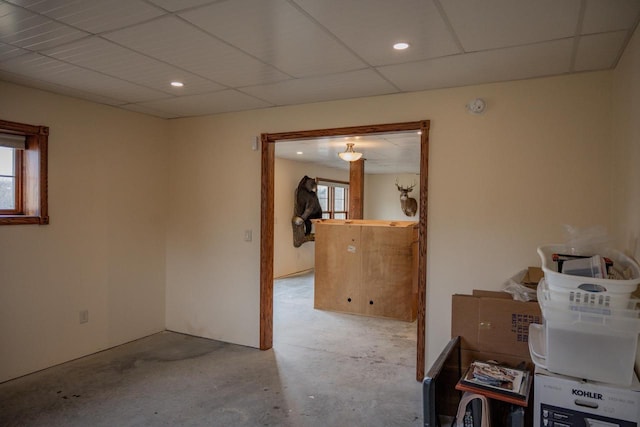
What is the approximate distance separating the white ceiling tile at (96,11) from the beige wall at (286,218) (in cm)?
548

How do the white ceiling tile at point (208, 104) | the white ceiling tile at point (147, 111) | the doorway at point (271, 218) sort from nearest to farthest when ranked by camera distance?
the doorway at point (271, 218) → the white ceiling tile at point (208, 104) → the white ceiling tile at point (147, 111)

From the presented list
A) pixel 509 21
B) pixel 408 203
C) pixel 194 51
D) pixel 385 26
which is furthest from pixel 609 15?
pixel 408 203

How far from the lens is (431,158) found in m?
3.16

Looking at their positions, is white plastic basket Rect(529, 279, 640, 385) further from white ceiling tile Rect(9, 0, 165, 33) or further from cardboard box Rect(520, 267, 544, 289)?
white ceiling tile Rect(9, 0, 165, 33)

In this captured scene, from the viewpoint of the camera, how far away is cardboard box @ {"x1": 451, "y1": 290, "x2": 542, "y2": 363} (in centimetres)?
245

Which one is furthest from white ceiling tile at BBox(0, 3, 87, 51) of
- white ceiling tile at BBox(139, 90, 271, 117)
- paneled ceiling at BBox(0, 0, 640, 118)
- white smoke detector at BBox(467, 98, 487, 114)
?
white smoke detector at BBox(467, 98, 487, 114)

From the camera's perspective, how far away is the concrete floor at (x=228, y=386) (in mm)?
2664

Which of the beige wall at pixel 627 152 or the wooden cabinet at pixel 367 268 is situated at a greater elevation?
the beige wall at pixel 627 152

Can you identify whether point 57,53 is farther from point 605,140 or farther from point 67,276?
point 605,140

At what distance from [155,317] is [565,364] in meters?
3.81

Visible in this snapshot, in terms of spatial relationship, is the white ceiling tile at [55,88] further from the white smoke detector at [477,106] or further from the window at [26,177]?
the white smoke detector at [477,106]

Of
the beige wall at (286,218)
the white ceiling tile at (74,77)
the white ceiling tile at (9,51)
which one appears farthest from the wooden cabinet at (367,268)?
the white ceiling tile at (9,51)

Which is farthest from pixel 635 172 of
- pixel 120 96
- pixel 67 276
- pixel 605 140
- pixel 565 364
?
pixel 67 276

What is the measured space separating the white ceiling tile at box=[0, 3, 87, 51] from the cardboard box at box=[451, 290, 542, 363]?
8.85 feet
